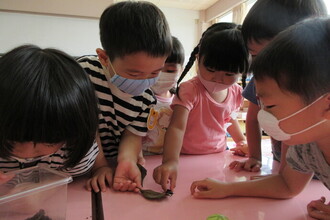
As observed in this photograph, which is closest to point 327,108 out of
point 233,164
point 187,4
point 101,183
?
point 233,164

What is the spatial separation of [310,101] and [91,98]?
16.5 inches

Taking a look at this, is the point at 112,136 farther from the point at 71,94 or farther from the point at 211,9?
the point at 211,9

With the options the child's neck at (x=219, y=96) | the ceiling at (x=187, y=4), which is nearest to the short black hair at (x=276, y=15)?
the child's neck at (x=219, y=96)

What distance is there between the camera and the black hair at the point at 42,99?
418mm

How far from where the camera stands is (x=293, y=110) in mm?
490

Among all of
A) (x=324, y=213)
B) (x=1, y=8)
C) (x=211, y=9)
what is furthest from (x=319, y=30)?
(x=211, y=9)

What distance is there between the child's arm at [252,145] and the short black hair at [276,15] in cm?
32

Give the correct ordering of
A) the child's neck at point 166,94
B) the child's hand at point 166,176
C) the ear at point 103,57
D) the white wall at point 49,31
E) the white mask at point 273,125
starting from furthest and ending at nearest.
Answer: the white wall at point 49,31
the child's neck at point 166,94
the ear at point 103,57
the child's hand at point 166,176
the white mask at point 273,125

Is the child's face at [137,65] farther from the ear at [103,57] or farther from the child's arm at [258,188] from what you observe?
the child's arm at [258,188]

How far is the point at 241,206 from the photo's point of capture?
22.0 inches

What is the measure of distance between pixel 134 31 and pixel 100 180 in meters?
0.40

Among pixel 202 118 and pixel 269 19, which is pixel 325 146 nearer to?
pixel 269 19

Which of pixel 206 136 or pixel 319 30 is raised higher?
pixel 319 30

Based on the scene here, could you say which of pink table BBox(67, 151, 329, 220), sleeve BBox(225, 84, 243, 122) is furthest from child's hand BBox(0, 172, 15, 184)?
sleeve BBox(225, 84, 243, 122)
